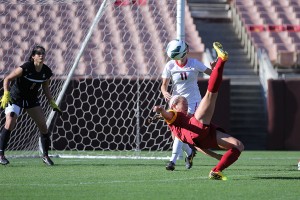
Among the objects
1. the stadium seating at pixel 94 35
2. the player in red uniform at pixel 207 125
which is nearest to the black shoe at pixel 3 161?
the player in red uniform at pixel 207 125

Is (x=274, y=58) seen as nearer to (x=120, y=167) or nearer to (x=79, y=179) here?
(x=120, y=167)

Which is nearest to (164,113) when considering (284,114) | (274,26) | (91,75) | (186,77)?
(186,77)

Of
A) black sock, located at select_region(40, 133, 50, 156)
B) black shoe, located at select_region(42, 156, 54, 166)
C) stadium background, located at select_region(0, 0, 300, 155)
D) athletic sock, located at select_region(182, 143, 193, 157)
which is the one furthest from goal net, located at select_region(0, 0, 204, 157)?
athletic sock, located at select_region(182, 143, 193, 157)

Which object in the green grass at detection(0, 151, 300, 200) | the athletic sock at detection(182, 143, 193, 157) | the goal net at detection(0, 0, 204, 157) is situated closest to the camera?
the green grass at detection(0, 151, 300, 200)

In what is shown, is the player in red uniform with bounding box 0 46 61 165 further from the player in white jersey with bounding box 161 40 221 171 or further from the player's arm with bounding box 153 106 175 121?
the player's arm with bounding box 153 106 175 121

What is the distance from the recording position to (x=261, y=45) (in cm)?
2398

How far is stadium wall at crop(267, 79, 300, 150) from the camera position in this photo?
20.2m

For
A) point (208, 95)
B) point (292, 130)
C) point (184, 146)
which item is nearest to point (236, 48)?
point (292, 130)

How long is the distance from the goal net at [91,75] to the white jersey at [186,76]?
14.2ft

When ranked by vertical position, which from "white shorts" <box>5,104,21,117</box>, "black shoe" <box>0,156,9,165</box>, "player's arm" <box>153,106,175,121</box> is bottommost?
"black shoe" <box>0,156,9,165</box>

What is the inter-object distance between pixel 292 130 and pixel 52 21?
241 inches

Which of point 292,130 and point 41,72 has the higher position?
point 41,72

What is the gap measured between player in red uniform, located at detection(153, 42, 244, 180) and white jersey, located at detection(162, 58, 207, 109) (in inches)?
89.6

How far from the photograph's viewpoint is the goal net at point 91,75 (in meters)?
17.9
